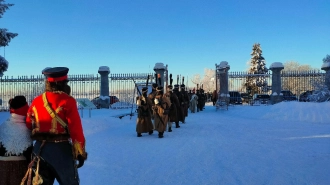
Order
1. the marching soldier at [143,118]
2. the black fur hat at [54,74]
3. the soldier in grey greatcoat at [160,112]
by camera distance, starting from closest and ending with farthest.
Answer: the black fur hat at [54,74] < the soldier in grey greatcoat at [160,112] < the marching soldier at [143,118]

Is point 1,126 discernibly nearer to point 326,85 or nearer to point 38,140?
point 38,140

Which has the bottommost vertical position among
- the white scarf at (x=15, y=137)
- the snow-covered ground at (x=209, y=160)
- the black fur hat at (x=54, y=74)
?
the snow-covered ground at (x=209, y=160)

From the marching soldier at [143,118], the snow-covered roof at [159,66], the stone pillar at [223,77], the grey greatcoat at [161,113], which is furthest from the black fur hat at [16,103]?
the stone pillar at [223,77]

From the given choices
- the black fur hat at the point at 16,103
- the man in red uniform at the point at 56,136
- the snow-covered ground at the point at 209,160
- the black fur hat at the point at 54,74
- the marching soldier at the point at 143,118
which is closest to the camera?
the man in red uniform at the point at 56,136

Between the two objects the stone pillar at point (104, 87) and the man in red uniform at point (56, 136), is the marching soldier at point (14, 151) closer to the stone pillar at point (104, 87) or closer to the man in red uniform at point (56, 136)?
the man in red uniform at point (56, 136)

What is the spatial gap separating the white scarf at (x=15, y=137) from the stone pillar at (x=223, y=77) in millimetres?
23122

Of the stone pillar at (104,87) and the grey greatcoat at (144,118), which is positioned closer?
the grey greatcoat at (144,118)

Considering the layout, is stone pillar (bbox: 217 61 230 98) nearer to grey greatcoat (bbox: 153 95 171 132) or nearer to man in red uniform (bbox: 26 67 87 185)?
grey greatcoat (bbox: 153 95 171 132)

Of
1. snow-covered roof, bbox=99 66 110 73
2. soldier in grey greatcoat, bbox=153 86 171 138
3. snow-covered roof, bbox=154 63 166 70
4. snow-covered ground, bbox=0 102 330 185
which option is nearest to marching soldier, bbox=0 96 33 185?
snow-covered ground, bbox=0 102 330 185

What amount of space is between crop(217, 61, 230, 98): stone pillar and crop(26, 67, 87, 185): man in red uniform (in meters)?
23.2

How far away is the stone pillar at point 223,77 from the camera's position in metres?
26.0

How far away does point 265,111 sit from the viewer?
20.6 metres

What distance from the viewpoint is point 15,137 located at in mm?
3588

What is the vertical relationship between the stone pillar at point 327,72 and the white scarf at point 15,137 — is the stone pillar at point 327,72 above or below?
above
